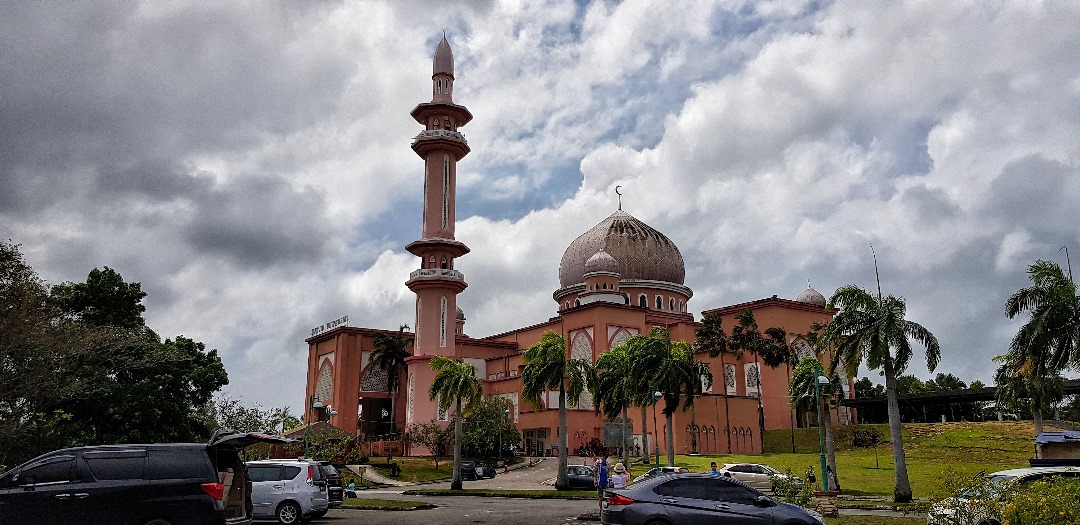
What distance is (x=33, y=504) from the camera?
40.9ft

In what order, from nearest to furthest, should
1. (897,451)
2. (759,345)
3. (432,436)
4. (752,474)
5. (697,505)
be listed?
(697,505) < (897,451) < (752,474) < (432,436) < (759,345)

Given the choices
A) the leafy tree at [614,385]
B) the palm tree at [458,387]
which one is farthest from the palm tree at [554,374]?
the leafy tree at [614,385]

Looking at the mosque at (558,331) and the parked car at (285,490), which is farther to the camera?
the mosque at (558,331)

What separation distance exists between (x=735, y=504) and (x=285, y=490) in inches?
416

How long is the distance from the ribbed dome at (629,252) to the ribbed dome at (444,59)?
→ 2017cm

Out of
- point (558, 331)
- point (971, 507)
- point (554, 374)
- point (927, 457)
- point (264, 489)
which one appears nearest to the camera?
point (971, 507)

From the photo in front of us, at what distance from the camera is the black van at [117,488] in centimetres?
1250

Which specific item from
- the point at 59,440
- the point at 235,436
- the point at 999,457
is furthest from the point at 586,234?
the point at 235,436

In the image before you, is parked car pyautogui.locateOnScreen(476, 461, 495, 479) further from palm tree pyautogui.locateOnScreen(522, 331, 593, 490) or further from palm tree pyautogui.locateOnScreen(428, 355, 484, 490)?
palm tree pyautogui.locateOnScreen(522, 331, 593, 490)

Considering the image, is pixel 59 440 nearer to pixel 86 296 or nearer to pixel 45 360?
pixel 45 360

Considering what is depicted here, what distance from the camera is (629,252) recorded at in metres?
73.4

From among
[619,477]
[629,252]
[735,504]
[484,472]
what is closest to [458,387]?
[484,472]

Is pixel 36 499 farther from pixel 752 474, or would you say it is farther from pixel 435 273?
pixel 435 273

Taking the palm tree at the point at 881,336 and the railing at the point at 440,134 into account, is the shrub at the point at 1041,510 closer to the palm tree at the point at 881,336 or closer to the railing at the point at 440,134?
the palm tree at the point at 881,336
